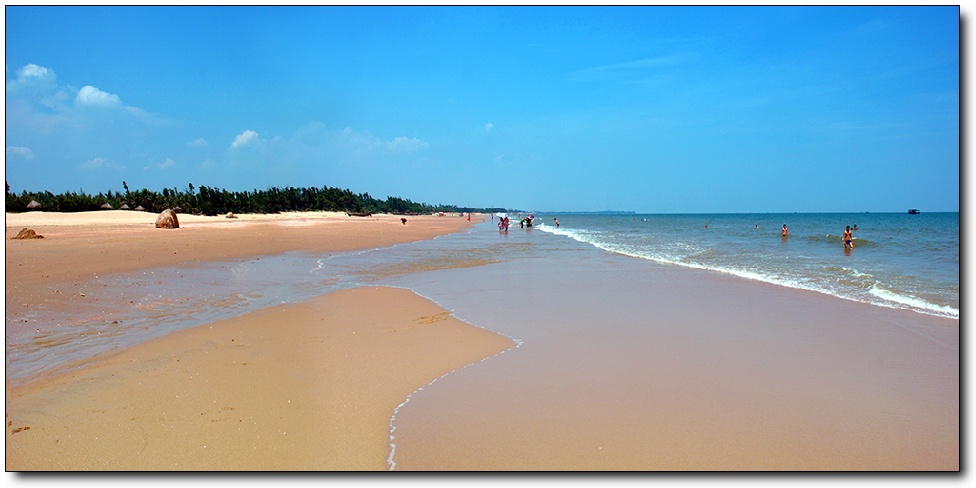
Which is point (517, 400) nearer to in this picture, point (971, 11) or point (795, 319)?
point (971, 11)

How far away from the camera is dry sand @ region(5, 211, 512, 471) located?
12.1 ft

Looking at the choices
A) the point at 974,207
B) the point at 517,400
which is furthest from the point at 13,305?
the point at 974,207

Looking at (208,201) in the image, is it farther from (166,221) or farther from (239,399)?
(239,399)

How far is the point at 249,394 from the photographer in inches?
191

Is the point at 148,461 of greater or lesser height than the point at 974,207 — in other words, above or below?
below

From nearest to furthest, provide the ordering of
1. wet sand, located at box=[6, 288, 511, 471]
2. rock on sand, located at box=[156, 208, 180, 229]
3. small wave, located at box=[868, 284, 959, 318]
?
wet sand, located at box=[6, 288, 511, 471]
small wave, located at box=[868, 284, 959, 318]
rock on sand, located at box=[156, 208, 180, 229]

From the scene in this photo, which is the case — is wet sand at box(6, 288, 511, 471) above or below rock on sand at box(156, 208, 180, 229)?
below

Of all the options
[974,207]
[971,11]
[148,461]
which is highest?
[971,11]

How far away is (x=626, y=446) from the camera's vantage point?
3.82 meters

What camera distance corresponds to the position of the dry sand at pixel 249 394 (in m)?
3.68

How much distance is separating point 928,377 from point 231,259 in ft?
57.4

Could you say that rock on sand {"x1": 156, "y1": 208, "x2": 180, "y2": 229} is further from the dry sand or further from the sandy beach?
the dry sand

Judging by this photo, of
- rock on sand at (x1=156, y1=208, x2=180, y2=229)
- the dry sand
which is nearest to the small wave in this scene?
the dry sand

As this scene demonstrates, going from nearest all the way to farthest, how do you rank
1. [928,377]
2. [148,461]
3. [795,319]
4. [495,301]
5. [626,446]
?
[148,461], [626,446], [928,377], [795,319], [495,301]
